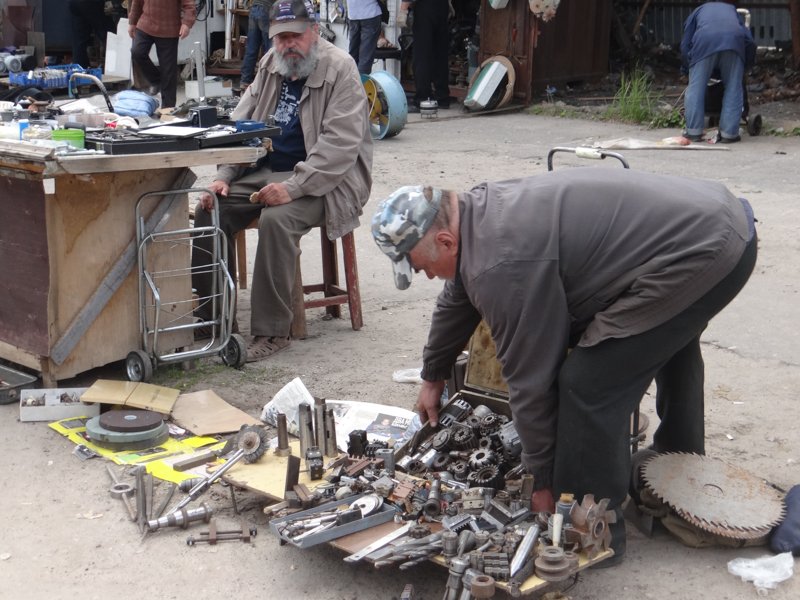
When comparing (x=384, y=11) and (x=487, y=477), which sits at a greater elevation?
(x=384, y=11)

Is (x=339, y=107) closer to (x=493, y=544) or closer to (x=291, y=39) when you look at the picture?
(x=291, y=39)

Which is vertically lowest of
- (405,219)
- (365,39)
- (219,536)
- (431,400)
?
(219,536)

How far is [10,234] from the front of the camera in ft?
16.0

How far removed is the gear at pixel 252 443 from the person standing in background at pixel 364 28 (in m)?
8.49

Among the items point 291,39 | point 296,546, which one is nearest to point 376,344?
point 291,39

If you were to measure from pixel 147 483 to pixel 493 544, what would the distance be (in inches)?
58.2

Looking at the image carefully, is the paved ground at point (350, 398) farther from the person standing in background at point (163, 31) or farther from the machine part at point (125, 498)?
the person standing in background at point (163, 31)

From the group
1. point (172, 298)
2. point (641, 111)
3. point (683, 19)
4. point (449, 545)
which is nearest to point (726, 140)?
point (641, 111)

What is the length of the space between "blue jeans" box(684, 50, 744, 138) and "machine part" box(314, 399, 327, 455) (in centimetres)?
801

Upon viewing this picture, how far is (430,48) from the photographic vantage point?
13.0 metres

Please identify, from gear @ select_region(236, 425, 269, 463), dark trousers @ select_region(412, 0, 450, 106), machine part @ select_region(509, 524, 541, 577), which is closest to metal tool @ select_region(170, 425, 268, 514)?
gear @ select_region(236, 425, 269, 463)

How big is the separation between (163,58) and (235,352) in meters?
7.57

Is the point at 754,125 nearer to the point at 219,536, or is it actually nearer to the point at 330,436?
the point at 330,436

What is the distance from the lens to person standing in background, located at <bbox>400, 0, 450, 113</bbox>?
12836 mm
